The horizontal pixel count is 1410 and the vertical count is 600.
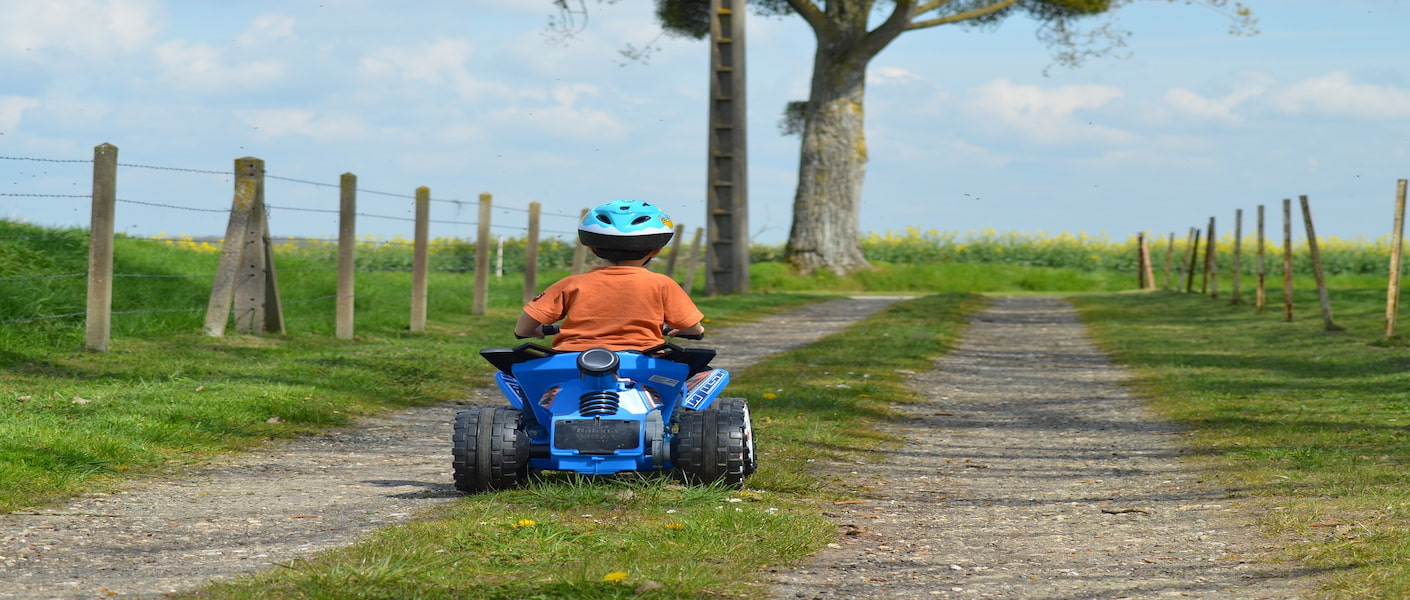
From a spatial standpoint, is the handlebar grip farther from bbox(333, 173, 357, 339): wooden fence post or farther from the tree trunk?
the tree trunk

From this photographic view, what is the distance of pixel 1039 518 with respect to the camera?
6242 mm

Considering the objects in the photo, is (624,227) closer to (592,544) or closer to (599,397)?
(599,397)

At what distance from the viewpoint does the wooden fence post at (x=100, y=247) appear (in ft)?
38.3

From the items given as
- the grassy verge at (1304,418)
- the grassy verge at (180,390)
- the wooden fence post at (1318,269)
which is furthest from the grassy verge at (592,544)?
the wooden fence post at (1318,269)

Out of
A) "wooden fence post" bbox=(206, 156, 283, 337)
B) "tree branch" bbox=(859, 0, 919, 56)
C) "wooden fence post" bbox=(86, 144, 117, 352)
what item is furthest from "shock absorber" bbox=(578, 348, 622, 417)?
"tree branch" bbox=(859, 0, 919, 56)

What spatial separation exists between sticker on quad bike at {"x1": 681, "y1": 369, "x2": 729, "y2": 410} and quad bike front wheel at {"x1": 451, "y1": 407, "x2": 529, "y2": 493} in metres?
0.78

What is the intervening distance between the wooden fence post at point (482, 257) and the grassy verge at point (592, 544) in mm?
10928

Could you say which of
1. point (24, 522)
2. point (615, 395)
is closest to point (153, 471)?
point (24, 522)

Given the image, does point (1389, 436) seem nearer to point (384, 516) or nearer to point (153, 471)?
point (384, 516)

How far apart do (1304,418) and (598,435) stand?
241 inches

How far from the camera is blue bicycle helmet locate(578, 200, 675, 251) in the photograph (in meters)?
6.16

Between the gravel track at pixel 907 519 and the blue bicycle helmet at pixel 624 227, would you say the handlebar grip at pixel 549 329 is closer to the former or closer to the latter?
the blue bicycle helmet at pixel 624 227

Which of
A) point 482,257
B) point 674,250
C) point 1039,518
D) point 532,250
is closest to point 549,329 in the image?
point 1039,518

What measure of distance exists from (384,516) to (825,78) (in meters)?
27.1
